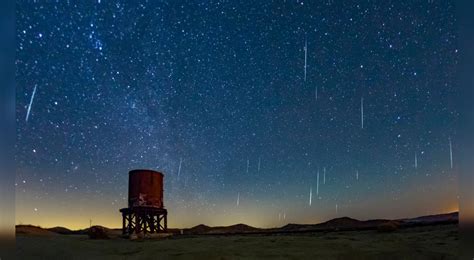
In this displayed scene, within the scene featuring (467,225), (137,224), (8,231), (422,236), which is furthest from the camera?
(137,224)

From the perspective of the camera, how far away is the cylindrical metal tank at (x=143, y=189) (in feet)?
73.6

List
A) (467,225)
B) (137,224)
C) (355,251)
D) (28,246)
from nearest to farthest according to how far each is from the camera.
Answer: (467,225) < (355,251) < (28,246) < (137,224)

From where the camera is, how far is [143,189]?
22672 millimetres

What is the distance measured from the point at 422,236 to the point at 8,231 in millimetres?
12357

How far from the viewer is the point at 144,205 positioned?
22234mm

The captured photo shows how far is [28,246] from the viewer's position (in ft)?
33.7

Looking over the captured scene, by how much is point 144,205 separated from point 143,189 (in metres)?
1.08

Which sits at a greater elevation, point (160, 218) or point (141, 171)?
point (141, 171)

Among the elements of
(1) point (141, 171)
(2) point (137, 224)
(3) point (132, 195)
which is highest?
(1) point (141, 171)

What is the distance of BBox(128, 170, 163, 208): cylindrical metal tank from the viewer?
22422 millimetres

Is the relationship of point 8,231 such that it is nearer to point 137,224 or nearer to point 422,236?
point 422,236

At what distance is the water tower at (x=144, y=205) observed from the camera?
22156 mm

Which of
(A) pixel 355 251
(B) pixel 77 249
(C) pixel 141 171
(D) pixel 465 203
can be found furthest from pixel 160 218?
(D) pixel 465 203

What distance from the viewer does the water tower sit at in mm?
22156
